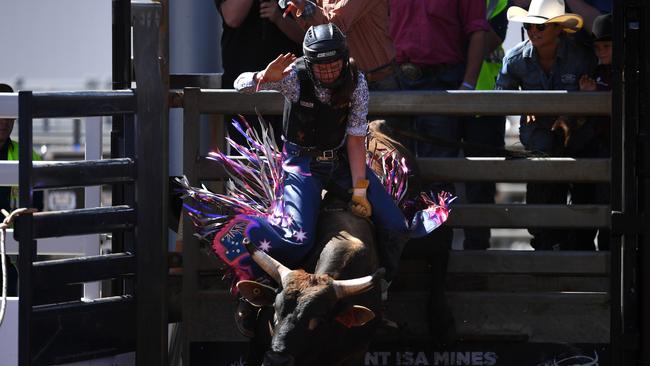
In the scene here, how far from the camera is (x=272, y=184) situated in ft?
22.1

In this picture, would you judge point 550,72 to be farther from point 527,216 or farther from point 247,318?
point 247,318

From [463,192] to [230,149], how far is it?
1.90 m

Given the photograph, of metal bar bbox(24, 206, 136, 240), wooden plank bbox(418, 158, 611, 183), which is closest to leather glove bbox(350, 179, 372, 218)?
wooden plank bbox(418, 158, 611, 183)

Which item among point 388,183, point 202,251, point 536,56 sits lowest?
point 202,251

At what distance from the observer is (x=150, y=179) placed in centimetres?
638

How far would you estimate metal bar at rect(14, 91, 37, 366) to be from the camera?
5801mm

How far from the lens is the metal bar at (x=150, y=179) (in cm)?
634

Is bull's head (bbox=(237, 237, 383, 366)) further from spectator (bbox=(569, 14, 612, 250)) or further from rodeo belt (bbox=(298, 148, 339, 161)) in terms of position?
spectator (bbox=(569, 14, 612, 250))

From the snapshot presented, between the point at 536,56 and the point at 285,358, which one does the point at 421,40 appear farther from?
the point at 285,358

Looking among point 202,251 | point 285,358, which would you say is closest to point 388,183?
point 202,251

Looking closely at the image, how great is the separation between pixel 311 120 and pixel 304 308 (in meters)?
1.18

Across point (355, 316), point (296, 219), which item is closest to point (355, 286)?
point (355, 316)

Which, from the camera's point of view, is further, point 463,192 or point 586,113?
point 463,192

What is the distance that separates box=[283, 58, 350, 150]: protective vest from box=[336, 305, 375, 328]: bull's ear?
1.08 meters
